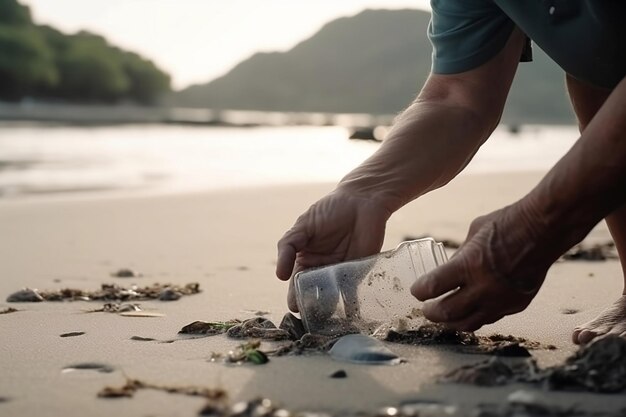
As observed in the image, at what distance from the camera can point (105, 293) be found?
3.02 metres

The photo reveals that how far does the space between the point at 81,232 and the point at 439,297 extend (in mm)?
A: 3142

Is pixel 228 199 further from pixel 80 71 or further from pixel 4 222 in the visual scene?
pixel 80 71

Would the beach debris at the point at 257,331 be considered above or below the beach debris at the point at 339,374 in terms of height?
below

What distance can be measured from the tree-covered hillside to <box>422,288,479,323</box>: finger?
50.6 meters

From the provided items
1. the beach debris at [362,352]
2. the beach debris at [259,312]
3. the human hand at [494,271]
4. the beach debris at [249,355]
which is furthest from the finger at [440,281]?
the beach debris at [259,312]

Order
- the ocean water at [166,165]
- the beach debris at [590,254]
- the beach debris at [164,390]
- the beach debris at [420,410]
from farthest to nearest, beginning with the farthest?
Answer: 1. the ocean water at [166,165]
2. the beach debris at [590,254]
3. the beach debris at [164,390]
4. the beach debris at [420,410]

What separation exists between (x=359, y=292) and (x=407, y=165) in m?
0.41

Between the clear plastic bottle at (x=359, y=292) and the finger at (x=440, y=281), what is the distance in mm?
352

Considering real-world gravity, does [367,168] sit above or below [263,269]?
above

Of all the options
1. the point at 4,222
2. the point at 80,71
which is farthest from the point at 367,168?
the point at 80,71

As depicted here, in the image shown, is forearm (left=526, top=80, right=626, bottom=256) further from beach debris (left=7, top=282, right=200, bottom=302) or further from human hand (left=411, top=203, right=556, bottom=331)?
beach debris (left=7, top=282, right=200, bottom=302)

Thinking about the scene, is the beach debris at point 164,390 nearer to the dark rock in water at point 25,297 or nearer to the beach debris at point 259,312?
the beach debris at point 259,312

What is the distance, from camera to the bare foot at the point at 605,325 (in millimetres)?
2211

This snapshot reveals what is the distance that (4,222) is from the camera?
5.26 meters
